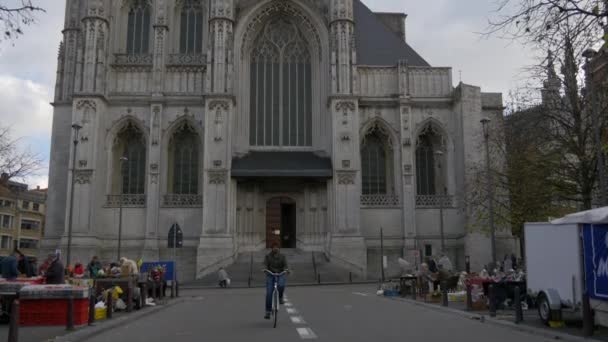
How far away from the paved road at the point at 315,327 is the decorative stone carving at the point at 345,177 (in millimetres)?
20381

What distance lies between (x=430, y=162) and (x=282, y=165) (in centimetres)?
1005

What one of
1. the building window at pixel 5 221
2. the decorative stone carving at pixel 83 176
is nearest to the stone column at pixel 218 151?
the decorative stone carving at pixel 83 176

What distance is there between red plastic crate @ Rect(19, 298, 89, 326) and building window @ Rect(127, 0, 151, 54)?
99.3ft

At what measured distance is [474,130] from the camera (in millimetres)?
37781

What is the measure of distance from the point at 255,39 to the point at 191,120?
7.28 m

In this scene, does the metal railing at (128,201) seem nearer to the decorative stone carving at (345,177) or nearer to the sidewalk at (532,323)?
the decorative stone carving at (345,177)

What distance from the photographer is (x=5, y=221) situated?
Answer: 76500 millimetres

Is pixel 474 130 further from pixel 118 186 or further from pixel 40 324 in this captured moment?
pixel 40 324

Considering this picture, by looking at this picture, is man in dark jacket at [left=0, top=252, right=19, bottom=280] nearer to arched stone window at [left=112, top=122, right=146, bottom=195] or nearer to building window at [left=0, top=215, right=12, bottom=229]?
arched stone window at [left=112, top=122, right=146, bottom=195]

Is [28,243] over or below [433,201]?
below

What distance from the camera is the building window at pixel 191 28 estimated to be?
41.0 m

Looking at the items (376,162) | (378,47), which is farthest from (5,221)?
(378,47)

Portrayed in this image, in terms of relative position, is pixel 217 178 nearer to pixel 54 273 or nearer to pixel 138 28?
pixel 138 28

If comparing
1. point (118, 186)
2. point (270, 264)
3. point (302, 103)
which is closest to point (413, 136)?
point (302, 103)
